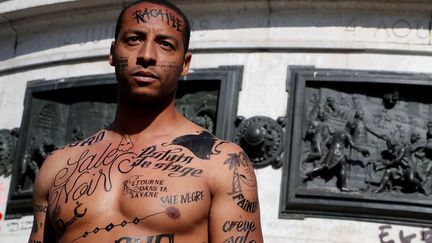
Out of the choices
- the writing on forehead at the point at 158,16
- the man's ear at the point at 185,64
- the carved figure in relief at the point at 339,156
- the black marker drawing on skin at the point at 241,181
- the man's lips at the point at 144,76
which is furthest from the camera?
the carved figure in relief at the point at 339,156

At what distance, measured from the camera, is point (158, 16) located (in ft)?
13.9

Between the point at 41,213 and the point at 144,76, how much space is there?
73 cm

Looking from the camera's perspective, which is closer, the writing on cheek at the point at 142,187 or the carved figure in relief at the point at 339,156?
the writing on cheek at the point at 142,187

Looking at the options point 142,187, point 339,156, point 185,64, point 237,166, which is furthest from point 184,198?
point 339,156

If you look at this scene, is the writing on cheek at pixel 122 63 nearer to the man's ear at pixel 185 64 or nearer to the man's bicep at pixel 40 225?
the man's ear at pixel 185 64

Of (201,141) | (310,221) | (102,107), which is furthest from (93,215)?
(102,107)

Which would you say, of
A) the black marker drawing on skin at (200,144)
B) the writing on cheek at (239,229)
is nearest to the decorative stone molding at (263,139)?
the black marker drawing on skin at (200,144)

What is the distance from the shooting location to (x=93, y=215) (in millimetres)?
4047

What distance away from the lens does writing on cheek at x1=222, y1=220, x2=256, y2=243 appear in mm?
3939

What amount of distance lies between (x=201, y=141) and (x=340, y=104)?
9398 millimetres

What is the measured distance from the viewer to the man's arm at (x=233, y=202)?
3.95 metres

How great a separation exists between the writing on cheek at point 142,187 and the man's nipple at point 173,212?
0.07 m

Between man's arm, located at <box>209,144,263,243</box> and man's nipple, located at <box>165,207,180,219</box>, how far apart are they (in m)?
0.14

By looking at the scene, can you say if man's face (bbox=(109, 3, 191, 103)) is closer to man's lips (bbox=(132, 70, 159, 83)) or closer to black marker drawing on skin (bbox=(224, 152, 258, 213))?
man's lips (bbox=(132, 70, 159, 83))
